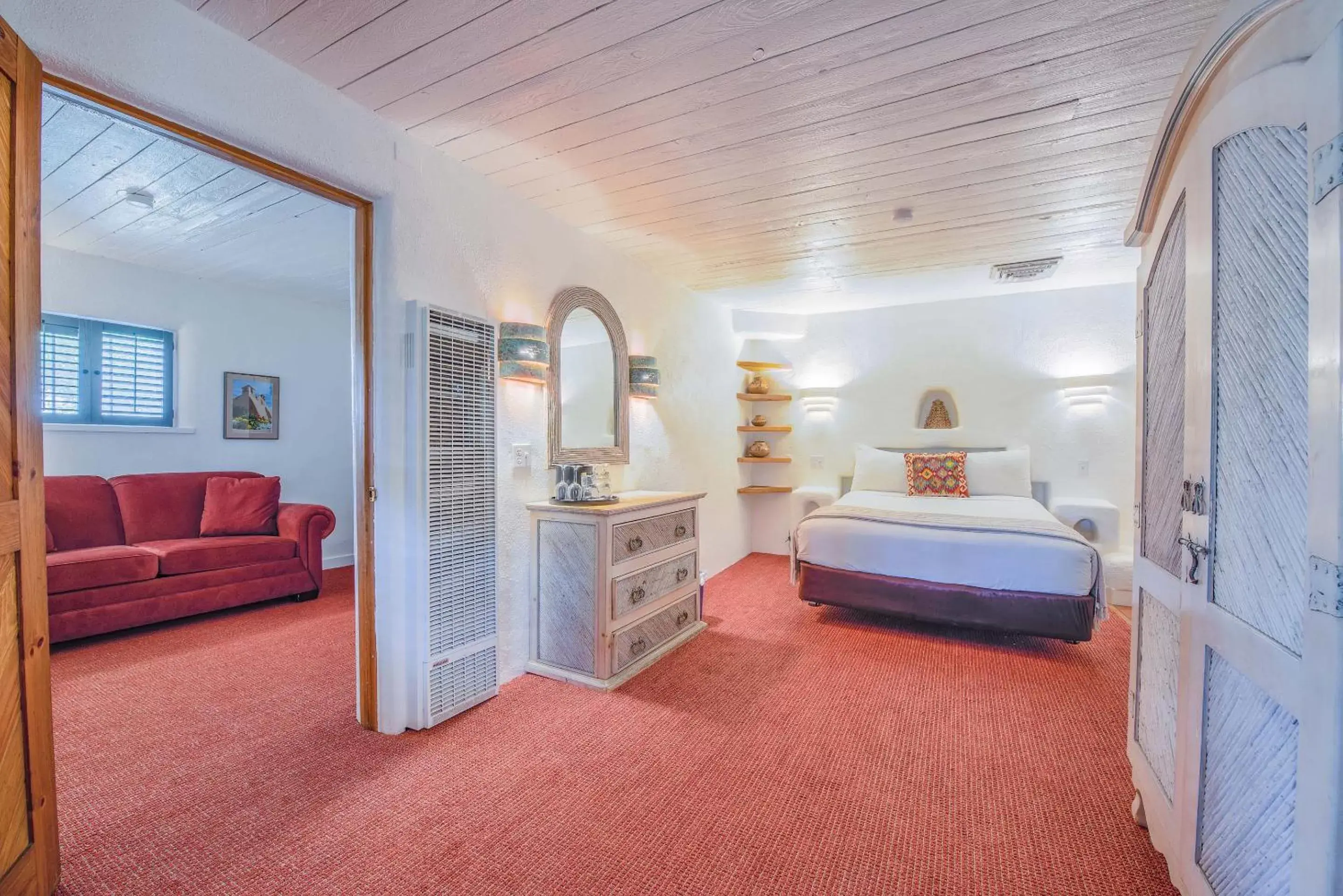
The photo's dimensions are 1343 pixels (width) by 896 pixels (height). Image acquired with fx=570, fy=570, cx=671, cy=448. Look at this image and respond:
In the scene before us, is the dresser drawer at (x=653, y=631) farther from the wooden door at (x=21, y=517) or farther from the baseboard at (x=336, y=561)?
the baseboard at (x=336, y=561)

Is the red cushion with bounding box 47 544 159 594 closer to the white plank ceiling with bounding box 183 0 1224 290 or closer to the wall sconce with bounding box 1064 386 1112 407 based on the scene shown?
the white plank ceiling with bounding box 183 0 1224 290

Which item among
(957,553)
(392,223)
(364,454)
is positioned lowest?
(957,553)

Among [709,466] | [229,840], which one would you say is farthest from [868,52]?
[709,466]

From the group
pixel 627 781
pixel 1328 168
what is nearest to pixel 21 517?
pixel 627 781

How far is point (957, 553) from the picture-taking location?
323 centimetres

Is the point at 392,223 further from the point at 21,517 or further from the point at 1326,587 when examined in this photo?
the point at 1326,587

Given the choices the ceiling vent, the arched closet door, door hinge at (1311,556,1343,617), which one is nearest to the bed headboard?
the ceiling vent

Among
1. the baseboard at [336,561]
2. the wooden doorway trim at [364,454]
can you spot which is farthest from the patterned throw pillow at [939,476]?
the baseboard at [336,561]

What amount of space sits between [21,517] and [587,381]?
2.20 m

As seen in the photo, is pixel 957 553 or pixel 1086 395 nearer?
pixel 957 553

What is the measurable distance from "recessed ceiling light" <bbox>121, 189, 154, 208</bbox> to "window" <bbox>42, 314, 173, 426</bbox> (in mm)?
1627

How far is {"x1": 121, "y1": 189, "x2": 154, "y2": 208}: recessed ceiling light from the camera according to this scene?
285 cm

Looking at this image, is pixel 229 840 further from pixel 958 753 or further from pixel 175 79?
pixel 958 753

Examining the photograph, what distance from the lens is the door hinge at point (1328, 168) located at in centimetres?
80
